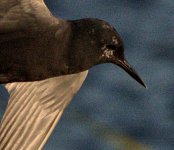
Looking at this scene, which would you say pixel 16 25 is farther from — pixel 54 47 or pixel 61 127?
pixel 61 127

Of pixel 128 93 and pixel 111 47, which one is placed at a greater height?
pixel 111 47

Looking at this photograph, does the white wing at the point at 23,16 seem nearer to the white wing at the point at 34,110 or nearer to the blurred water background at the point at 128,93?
the white wing at the point at 34,110

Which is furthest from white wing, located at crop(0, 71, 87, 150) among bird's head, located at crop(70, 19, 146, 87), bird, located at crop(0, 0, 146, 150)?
bird's head, located at crop(70, 19, 146, 87)

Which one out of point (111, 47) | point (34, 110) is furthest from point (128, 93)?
point (111, 47)

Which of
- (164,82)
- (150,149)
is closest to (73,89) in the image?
(150,149)

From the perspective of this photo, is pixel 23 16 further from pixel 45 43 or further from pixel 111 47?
pixel 111 47

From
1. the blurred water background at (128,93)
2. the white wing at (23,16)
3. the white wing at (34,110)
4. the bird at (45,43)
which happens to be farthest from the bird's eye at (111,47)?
the blurred water background at (128,93)

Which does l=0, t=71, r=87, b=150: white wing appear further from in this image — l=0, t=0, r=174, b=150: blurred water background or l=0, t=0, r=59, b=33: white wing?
l=0, t=0, r=174, b=150: blurred water background
